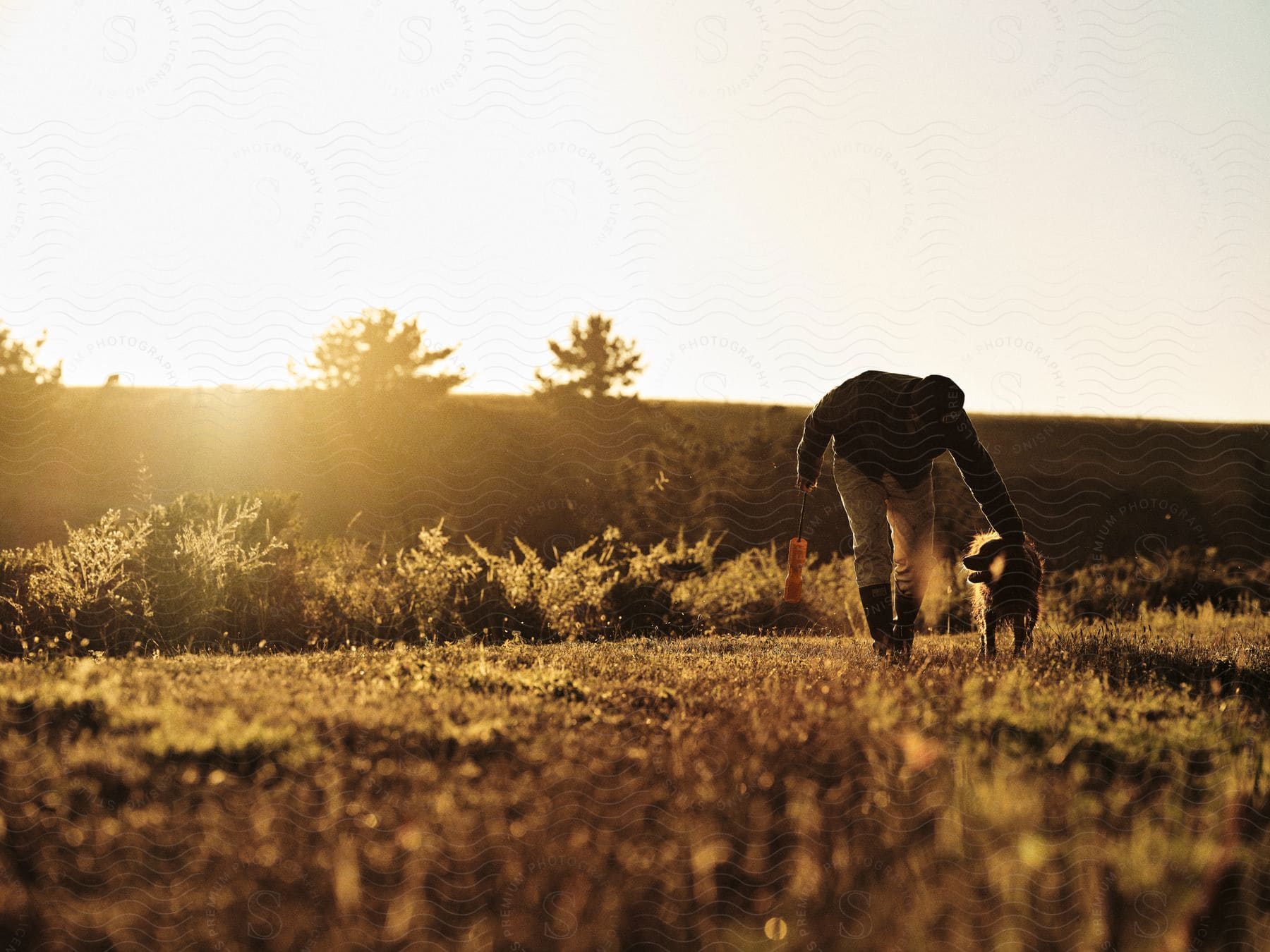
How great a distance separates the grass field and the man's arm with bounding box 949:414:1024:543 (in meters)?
1.45

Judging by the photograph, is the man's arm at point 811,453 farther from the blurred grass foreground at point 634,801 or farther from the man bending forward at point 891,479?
the blurred grass foreground at point 634,801

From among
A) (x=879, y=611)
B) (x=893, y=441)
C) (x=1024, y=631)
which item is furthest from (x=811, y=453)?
(x=1024, y=631)

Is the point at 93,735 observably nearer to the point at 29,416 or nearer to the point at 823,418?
the point at 823,418

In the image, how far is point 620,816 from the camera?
9.22 feet

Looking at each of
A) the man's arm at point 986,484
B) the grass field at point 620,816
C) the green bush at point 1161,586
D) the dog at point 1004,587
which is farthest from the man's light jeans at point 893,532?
the green bush at point 1161,586

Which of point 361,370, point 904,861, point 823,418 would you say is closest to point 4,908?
point 904,861

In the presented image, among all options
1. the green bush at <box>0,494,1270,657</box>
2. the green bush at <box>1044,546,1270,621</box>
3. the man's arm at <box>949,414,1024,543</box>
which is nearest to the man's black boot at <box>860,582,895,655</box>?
the man's arm at <box>949,414,1024,543</box>

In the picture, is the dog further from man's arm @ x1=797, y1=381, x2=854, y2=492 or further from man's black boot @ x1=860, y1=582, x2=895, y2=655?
man's arm @ x1=797, y1=381, x2=854, y2=492

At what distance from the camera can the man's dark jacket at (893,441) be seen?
5949 millimetres

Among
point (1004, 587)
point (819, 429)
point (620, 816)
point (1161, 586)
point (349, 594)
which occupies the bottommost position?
point (1161, 586)

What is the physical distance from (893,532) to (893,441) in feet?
2.14

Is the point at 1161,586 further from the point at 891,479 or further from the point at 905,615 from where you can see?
the point at 891,479

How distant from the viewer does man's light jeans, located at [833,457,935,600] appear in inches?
252

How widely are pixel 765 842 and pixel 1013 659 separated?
350 centimetres
